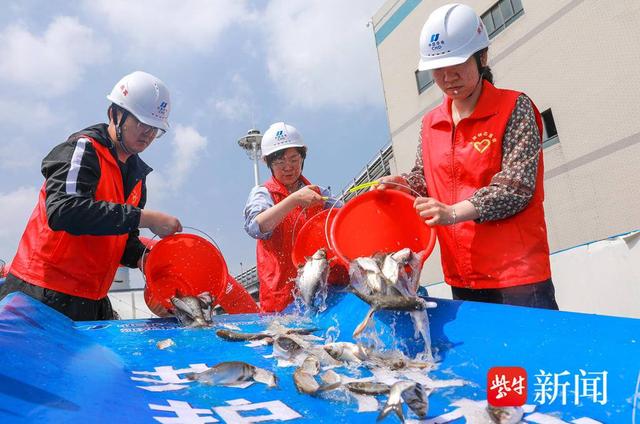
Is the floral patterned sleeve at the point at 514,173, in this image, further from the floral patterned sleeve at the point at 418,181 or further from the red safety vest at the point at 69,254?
the red safety vest at the point at 69,254

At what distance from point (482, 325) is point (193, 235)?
90.0 inches

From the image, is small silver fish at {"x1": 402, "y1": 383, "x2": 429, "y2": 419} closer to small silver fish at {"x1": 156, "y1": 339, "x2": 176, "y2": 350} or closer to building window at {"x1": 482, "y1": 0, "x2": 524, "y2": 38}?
small silver fish at {"x1": 156, "y1": 339, "x2": 176, "y2": 350}

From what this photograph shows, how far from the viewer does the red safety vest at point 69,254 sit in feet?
10.8

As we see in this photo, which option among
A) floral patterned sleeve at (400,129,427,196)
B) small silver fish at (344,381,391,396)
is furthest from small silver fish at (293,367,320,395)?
floral patterned sleeve at (400,129,427,196)

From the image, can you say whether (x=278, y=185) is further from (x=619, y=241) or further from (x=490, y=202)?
(x=619, y=241)

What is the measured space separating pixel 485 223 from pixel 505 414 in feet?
4.25

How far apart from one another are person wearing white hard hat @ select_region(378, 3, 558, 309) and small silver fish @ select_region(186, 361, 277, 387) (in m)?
1.12

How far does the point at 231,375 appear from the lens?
1.92 m

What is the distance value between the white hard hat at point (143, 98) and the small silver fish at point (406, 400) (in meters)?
2.78

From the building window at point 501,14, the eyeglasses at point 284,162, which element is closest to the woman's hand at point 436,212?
the eyeglasses at point 284,162

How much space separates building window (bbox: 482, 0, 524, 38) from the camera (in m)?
13.0

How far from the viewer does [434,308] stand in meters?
2.58

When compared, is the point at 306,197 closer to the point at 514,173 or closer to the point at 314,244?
the point at 314,244

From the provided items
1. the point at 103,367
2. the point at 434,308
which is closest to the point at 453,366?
the point at 434,308
